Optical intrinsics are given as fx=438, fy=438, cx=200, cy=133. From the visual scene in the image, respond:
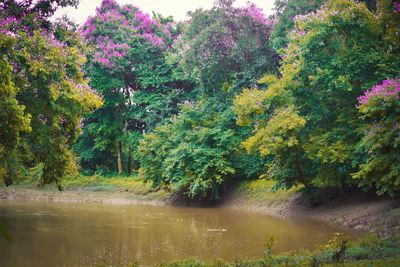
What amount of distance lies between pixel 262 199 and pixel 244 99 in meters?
6.02

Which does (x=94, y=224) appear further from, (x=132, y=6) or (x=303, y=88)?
(x=132, y=6)

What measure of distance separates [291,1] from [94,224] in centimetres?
1490

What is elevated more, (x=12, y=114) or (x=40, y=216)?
(x=12, y=114)

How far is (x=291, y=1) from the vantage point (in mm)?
22609

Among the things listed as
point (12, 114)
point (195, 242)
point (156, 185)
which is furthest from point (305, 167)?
point (12, 114)

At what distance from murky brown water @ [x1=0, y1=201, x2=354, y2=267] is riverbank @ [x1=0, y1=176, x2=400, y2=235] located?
1.34 meters

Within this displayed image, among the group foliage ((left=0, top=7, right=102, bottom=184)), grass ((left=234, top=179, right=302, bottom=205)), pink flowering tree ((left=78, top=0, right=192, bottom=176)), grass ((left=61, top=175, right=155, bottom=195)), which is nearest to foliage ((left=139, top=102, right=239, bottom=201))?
grass ((left=234, top=179, right=302, bottom=205))

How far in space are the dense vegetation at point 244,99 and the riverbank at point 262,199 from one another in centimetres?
89

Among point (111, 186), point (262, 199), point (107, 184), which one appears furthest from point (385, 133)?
point (107, 184)

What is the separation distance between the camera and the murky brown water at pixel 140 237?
32.4 ft

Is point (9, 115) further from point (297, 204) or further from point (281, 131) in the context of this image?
point (297, 204)

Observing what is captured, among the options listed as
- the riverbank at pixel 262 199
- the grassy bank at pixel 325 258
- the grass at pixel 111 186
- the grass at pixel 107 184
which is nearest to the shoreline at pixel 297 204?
the riverbank at pixel 262 199

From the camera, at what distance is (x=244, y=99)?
61.5 ft

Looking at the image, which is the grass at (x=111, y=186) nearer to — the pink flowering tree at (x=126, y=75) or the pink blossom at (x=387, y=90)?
the pink flowering tree at (x=126, y=75)
